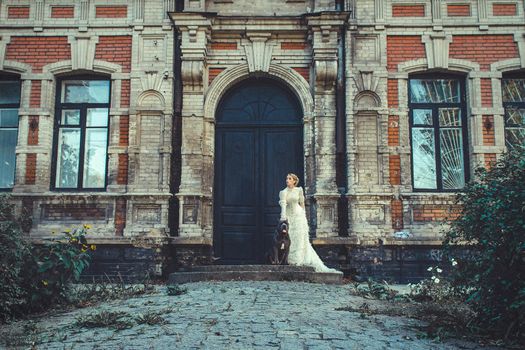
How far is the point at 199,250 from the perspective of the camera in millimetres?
11320

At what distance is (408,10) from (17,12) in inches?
334

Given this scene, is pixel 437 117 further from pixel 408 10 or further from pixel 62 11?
pixel 62 11

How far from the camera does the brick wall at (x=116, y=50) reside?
39.5 feet

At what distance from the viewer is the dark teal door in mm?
11750

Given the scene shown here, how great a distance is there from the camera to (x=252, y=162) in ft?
39.3

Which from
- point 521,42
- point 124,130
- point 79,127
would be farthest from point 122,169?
point 521,42

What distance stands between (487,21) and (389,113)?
2937mm

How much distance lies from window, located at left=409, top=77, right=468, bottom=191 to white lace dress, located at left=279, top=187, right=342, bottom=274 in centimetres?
295

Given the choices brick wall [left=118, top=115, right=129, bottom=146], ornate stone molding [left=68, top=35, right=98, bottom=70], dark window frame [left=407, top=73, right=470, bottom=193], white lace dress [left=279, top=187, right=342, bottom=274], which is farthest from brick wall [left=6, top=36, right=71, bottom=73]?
dark window frame [left=407, top=73, right=470, bottom=193]

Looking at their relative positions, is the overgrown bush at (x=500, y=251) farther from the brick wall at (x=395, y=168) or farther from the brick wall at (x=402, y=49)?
the brick wall at (x=402, y=49)

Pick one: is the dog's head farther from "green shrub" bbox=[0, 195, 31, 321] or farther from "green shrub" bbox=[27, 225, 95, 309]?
"green shrub" bbox=[0, 195, 31, 321]

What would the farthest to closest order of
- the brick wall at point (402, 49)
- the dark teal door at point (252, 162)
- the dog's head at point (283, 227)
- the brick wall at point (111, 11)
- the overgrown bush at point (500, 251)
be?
the brick wall at point (111, 11), the brick wall at point (402, 49), the dark teal door at point (252, 162), the dog's head at point (283, 227), the overgrown bush at point (500, 251)

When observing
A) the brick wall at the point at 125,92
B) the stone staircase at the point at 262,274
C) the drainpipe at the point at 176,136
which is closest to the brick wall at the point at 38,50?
the brick wall at the point at 125,92

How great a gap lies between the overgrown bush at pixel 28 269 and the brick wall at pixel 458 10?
8.90 metres
